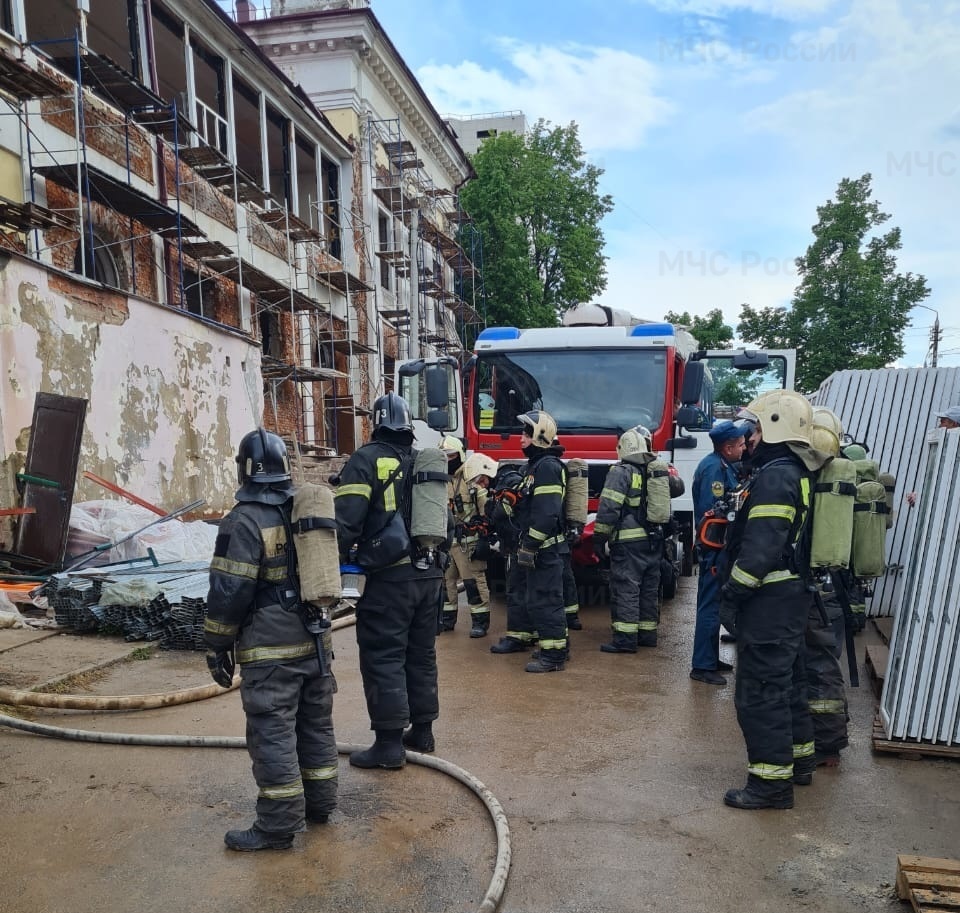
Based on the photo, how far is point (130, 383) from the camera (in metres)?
10.4

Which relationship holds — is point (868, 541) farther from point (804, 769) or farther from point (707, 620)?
point (707, 620)

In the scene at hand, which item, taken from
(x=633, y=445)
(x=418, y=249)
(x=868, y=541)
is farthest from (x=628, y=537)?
(x=418, y=249)

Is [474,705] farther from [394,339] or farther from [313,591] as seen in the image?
[394,339]

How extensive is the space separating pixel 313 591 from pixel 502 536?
417 cm

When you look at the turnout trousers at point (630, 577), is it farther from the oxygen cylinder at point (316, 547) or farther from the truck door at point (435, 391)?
the oxygen cylinder at point (316, 547)

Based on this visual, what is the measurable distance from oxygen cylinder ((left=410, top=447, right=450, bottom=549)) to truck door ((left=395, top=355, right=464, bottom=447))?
12.7ft

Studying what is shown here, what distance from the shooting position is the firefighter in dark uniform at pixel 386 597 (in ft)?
14.0

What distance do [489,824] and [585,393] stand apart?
5.61 meters

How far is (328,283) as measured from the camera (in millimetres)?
20922

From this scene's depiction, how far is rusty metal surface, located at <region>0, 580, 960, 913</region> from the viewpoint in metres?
3.06

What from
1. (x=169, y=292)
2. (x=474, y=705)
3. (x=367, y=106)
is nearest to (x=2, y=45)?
(x=169, y=292)

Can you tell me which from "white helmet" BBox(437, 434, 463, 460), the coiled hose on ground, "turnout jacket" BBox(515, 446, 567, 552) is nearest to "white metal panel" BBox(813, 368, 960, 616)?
"turnout jacket" BBox(515, 446, 567, 552)

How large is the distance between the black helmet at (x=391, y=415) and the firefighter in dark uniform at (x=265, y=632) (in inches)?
41.1

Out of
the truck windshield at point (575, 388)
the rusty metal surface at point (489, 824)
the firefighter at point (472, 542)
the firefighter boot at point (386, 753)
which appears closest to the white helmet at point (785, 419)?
the rusty metal surface at point (489, 824)
